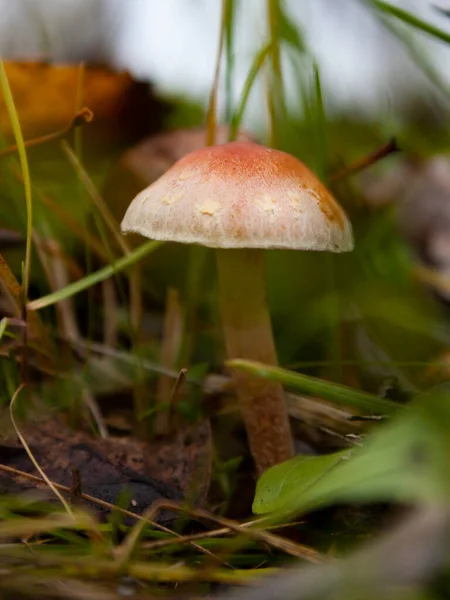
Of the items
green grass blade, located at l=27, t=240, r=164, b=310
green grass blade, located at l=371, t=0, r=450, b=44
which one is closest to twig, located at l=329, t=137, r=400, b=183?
green grass blade, located at l=371, t=0, r=450, b=44

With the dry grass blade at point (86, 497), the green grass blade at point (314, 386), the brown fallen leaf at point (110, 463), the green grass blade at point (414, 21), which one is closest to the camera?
the green grass blade at point (314, 386)

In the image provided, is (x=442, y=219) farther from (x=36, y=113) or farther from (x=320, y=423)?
(x=36, y=113)

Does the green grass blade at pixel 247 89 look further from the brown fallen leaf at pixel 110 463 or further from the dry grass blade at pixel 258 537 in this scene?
the dry grass blade at pixel 258 537

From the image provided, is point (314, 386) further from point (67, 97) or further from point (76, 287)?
point (67, 97)

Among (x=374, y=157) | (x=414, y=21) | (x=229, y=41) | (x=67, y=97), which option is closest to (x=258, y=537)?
(x=374, y=157)

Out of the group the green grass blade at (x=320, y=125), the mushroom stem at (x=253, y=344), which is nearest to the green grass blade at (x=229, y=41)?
the green grass blade at (x=320, y=125)

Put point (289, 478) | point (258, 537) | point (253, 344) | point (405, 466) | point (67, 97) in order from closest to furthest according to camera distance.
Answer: point (405, 466) < point (258, 537) < point (289, 478) < point (253, 344) < point (67, 97)
